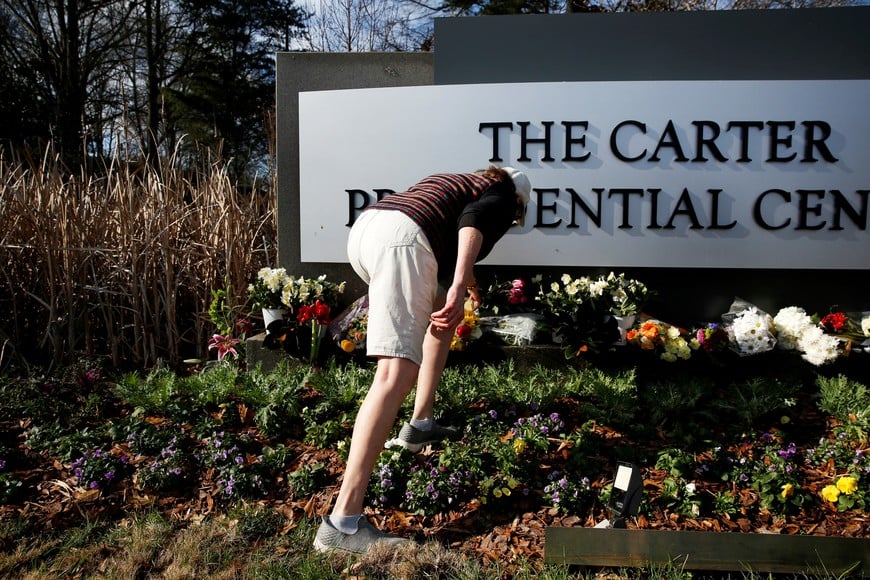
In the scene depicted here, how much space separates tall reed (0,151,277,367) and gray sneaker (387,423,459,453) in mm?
2168

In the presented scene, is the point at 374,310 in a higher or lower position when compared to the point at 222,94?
lower

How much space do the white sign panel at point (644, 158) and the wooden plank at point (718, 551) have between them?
243 cm

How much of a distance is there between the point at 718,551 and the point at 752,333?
196 cm

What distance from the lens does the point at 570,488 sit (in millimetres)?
2600

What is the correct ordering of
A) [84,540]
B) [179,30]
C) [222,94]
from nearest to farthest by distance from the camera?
[84,540], [222,94], [179,30]

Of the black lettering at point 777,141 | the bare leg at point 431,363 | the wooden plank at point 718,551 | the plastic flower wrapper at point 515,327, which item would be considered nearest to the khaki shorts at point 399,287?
the bare leg at point 431,363

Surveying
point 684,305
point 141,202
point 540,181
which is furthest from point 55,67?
point 684,305

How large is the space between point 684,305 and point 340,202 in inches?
99.9

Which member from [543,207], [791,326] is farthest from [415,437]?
[791,326]

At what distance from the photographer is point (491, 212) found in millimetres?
2352

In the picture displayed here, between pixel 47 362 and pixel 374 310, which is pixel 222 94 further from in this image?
pixel 374 310

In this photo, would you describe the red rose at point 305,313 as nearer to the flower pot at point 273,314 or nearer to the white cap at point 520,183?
the flower pot at point 273,314

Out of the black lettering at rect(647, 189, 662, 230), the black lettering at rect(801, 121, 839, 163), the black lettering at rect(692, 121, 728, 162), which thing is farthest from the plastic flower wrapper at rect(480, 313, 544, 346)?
the black lettering at rect(801, 121, 839, 163)

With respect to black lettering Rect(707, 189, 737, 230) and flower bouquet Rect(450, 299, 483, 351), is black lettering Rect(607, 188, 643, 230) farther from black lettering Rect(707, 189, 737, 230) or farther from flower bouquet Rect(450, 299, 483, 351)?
flower bouquet Rect(450, 299, 483, 351)
